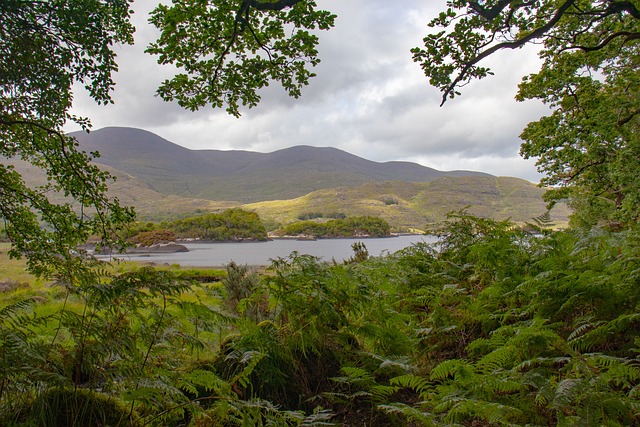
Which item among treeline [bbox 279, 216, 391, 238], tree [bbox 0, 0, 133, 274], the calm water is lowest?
the calm water

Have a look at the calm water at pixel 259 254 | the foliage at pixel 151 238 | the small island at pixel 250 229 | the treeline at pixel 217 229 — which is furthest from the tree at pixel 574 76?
the treeline at pixel 217 229

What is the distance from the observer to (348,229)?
3538 inches

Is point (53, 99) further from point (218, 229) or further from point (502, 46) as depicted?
point (218, 229)

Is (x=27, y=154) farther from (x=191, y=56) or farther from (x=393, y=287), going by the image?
(x=393, y=287)

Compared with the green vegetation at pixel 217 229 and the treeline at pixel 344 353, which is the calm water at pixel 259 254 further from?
the green vegetation at pixel 217 229

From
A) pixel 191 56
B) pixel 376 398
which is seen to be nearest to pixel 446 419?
pixel 376 398

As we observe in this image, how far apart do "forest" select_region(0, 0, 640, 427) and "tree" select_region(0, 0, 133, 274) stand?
26 millimetres

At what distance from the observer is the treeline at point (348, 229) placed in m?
86.0

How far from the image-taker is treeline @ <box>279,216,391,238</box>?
86.0 metres

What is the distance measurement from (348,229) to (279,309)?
8612 cm

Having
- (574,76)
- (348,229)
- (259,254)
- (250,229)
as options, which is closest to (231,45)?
(574,76)

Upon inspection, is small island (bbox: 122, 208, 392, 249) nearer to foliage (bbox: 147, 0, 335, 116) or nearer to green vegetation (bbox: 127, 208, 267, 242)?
green vegetation (bbox: 127, 208, 267, 242)

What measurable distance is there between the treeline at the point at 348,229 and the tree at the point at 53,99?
8109 cm

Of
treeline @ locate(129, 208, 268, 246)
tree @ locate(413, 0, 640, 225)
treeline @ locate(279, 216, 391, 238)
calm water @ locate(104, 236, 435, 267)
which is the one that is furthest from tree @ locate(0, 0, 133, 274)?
treeline @ locate(129, 208, 268, 246)
